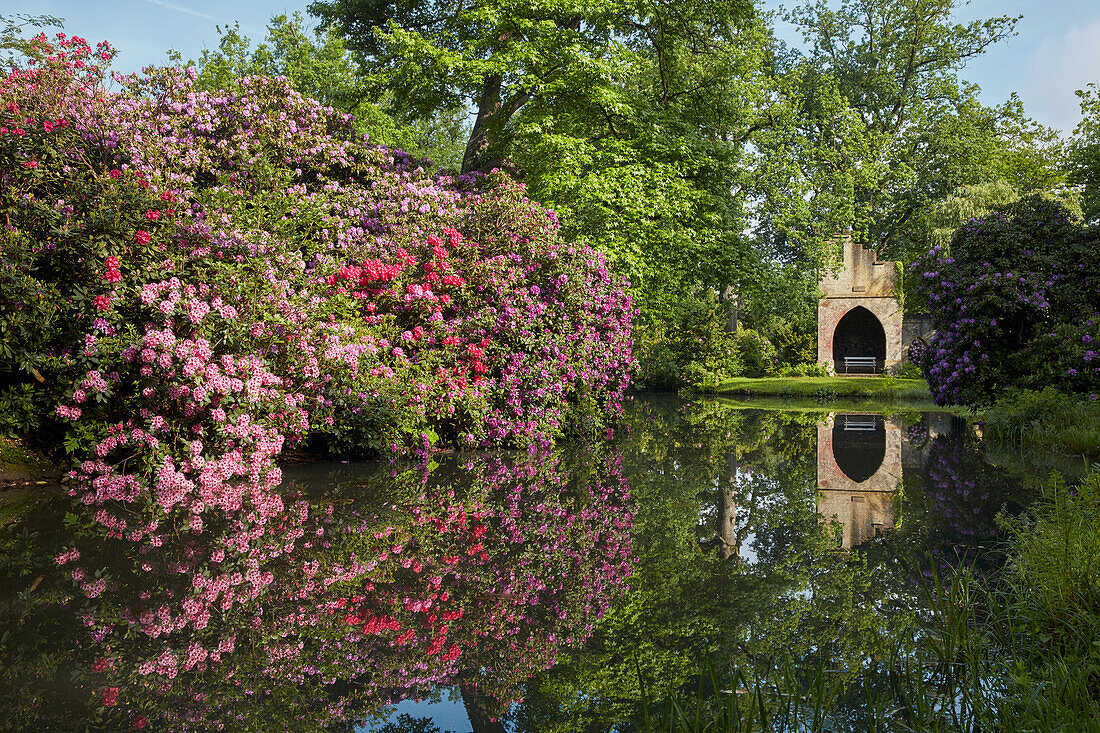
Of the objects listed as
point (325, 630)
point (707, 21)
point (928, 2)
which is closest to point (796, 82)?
point (928, 2)

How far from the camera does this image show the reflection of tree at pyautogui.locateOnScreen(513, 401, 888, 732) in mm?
2992

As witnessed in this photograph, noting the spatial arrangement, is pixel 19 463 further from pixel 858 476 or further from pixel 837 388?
pixel 837 388

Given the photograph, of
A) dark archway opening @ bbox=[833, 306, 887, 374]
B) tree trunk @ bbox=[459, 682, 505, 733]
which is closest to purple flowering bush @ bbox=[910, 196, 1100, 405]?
tree trunk @ bbox=[459, 682, 505, 733]

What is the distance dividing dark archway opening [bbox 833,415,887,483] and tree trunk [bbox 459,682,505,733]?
671 centimetres

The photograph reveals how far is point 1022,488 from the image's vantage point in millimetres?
7254

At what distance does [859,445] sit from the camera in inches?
478

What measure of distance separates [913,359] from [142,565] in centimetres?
1696

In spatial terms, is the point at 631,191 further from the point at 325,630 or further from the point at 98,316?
the point at 325,630

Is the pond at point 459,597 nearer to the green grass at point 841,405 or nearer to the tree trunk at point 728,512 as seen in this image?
the tree trunk at point 728,512

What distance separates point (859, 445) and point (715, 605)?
29.9 ft

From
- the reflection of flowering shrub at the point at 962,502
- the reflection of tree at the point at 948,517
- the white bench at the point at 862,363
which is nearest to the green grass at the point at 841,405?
the white bench at the point at 862,363

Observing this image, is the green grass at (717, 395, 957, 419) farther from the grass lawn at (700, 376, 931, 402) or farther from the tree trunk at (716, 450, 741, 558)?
the tree trunk at (716, 450, 741, 558)

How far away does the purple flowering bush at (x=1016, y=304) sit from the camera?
39.5 ft

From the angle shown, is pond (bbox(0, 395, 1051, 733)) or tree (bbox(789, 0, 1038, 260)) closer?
pond (bbox(0, 395, 1051, 733))
